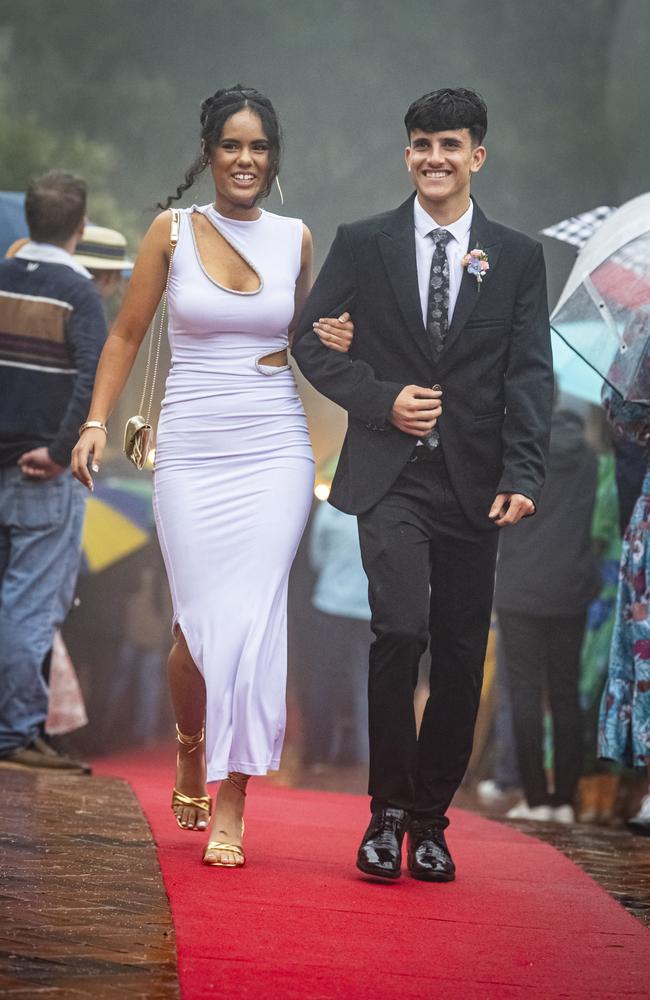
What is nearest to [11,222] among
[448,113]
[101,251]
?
[101,251]

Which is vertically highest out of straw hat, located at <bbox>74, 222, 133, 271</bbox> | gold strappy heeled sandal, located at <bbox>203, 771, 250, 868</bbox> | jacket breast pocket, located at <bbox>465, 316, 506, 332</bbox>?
straw hat, located at <bbox>74, 222, 133, 271</bbox>

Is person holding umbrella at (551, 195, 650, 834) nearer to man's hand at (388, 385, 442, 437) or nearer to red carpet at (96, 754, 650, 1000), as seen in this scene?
red carpet at (96, 754, 650, 1000)

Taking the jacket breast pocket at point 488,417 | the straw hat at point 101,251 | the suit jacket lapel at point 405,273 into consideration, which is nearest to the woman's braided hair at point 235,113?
the suit jacket lapel at point 405,273

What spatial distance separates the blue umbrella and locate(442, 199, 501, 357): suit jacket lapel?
3492mm

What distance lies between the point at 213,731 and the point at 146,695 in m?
4.71

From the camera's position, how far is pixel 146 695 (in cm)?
869

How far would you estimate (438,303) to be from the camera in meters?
4.12

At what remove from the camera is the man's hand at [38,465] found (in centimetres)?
617

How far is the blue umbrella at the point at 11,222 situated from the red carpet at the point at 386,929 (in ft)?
10.9

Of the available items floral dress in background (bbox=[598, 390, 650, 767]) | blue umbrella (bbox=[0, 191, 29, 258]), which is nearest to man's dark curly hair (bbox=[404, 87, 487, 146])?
floral dress in background (bbox=[598, 390, 650, 767])

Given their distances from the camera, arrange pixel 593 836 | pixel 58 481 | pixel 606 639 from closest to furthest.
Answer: pixel 593 836, pixel 58 481, pixel 606 639

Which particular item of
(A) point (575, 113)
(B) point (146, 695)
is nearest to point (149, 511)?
(B) point (146, 695)

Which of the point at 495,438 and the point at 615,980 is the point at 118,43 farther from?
the point at 615,980

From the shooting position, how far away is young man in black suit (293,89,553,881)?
159 inches
